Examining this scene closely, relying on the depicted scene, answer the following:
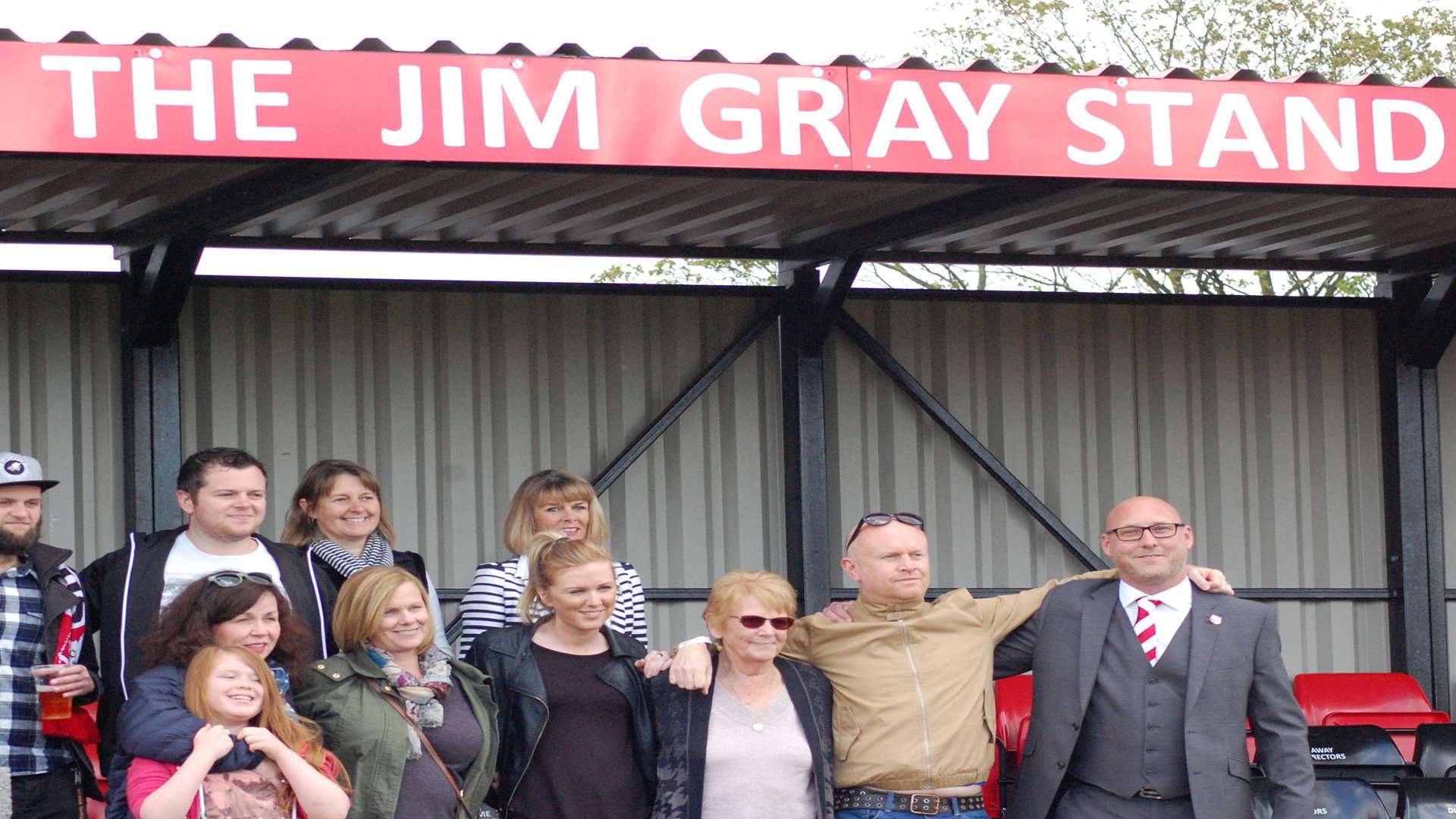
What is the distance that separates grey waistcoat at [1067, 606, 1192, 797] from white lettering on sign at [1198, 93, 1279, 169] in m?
1.97

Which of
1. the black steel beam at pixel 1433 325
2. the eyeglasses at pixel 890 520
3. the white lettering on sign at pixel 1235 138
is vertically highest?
the white lettering on sign at pixel 1235 138

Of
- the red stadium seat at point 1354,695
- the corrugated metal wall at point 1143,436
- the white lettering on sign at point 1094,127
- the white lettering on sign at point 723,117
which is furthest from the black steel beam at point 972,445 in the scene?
the white lettering on sign at point 723,117

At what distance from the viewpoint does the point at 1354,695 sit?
8.16 meters

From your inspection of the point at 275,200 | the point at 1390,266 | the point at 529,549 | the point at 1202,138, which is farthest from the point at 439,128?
the point at 1390,266

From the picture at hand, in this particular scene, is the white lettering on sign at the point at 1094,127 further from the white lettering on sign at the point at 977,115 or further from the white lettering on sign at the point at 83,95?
the white lettering on sign at the point at 83,95

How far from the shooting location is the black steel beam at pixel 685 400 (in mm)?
8273

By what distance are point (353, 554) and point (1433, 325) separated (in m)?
5.49

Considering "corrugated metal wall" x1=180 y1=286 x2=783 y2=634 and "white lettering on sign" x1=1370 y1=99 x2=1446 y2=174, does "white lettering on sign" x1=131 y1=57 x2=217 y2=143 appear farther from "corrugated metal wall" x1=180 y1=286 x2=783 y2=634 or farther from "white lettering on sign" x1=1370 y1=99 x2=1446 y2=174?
"white lettering on sign" x1=1370 y1=99 x2=1446 y2=174

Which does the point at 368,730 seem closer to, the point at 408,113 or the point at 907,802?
the point at 907,802

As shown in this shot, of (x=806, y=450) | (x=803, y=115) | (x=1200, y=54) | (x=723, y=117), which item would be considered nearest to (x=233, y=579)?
(x=723, y=117)

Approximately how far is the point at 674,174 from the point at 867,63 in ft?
2.50

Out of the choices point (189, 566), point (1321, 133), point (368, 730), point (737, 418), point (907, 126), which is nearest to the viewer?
point (368, 730)

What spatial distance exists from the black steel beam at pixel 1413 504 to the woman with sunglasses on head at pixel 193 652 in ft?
19.5

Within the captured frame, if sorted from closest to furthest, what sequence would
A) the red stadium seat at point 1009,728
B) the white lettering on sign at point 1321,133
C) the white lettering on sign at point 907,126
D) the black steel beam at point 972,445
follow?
the white lettering on sign at point 907,126 → the white lettering on sign at point 1321,133 → the red stadium seat at point 1009,728 → the black steel beam at point 972,445
